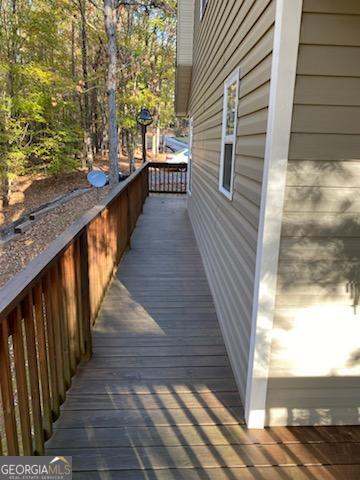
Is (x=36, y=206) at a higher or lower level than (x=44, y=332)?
lower

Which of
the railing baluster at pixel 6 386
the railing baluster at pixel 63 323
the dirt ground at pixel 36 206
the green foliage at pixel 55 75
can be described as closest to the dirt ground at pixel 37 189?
the dirt ground at pixel 36 206

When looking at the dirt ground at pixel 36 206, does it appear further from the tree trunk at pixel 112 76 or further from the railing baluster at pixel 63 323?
the railing baluster at pixel 63 323

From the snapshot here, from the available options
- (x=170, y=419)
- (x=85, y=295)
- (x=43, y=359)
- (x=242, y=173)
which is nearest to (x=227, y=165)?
(x=242, y=173)

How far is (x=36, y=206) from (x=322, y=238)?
13163 millimetres

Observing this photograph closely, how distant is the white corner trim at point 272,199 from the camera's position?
5.22ft

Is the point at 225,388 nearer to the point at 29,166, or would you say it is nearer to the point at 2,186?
the point at 2,186

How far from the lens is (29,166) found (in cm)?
1600

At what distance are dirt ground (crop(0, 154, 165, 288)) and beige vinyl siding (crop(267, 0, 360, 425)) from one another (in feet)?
22.6

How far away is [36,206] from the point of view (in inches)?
525

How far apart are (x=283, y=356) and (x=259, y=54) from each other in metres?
1.75

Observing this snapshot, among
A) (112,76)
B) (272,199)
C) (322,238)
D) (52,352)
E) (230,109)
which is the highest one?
(112,76)

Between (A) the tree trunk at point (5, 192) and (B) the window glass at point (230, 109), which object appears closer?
(B) the window glass at point (230, 109)

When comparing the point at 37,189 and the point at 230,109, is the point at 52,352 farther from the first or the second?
the point at 37,189

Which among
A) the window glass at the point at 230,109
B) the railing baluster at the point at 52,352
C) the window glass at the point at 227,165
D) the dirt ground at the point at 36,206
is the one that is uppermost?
the window glass at the point at 230,109
